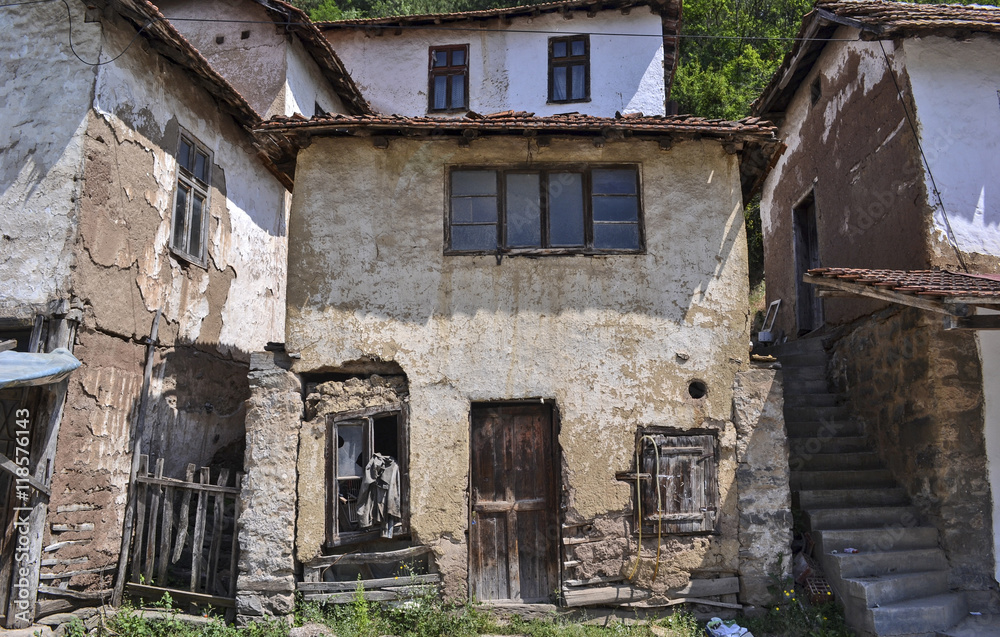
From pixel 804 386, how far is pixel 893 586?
3.42 m

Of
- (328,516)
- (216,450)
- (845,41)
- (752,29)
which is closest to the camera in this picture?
(328,516)

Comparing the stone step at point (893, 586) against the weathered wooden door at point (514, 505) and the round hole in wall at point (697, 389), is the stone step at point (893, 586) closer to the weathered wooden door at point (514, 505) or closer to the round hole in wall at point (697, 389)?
the round hole in wall at point (697, 389)

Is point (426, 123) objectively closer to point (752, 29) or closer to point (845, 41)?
point (845, 41)

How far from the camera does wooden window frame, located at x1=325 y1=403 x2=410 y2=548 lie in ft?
24.1

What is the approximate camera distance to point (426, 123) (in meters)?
7.70

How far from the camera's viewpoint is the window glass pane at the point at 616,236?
8000 millimetres

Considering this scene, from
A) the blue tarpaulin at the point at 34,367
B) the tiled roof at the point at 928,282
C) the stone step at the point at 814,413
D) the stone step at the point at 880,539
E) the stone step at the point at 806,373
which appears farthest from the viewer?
the stone step at the point at 806,373

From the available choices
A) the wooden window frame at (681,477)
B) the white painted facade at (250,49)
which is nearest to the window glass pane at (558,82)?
the white painted facade at (250,49)

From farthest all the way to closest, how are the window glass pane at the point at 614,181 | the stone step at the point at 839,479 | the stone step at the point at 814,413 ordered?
the stone step at the point at 814,413
the stone step at the point at 839,479
the window glass pane at the point at 614,181

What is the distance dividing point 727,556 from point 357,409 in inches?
165

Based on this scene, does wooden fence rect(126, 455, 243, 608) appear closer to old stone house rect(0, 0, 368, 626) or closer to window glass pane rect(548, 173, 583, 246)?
old stone house rect(0, 0, 368, 626)

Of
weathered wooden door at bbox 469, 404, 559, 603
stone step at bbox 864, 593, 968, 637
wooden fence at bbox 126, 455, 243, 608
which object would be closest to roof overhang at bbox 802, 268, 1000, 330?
stone step at bbox 864, 593, 968, 637

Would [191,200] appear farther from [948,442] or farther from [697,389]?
[948,442]

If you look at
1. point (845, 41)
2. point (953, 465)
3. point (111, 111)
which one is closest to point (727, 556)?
point (953, 465)
